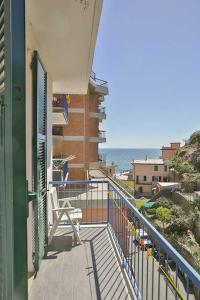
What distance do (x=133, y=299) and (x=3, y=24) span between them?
2742mm

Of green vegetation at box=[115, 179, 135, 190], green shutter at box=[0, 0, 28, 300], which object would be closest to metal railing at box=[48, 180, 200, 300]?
green shutter at box=[0, 0, 28, 300]

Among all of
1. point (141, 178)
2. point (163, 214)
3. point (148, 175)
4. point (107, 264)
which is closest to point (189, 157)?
point (148, 175)

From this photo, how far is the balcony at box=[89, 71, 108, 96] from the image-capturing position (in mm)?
19016

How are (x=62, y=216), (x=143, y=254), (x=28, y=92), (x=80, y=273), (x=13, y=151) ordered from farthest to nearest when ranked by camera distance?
(x=62, y=216) < (x=80, y=273) < (x=28, y=92) < (x=143, y=254) < (x=13, y=151)

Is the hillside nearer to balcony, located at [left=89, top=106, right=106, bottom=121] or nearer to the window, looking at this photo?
the window

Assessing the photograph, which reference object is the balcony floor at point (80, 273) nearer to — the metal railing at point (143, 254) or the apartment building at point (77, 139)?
the metal railing at point (143, 254)

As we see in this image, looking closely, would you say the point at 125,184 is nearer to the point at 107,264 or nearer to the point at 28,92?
the point at 107,264

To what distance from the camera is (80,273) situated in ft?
10.6

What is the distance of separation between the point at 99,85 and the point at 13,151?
19334mm

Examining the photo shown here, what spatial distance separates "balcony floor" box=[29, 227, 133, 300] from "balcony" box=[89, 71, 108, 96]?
1588 cm

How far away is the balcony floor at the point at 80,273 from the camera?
2.80m

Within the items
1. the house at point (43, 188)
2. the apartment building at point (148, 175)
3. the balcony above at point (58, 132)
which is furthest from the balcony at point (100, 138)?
the apartment building at point (148, 175)

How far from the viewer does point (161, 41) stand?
14.7 m

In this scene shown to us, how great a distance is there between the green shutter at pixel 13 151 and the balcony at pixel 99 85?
1815 cm
